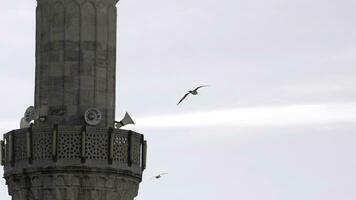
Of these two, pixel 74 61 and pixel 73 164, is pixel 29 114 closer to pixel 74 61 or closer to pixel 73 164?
pixel 74 61

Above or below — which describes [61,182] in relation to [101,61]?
below

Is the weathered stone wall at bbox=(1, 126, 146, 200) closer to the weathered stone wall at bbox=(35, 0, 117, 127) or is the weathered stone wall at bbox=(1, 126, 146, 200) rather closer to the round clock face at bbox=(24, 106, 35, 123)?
the round clock face at bbox=(24, 106, 35, 123)

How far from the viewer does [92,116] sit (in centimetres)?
9556

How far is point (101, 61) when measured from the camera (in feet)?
317

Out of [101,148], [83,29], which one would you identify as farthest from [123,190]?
[83,29]

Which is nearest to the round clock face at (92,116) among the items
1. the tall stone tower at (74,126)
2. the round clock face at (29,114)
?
the tall stone tower at (74,126)

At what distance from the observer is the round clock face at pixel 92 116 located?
313 ft

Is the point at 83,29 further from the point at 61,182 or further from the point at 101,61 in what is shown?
the point at 61,182

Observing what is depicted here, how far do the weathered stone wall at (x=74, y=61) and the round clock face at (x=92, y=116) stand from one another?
383 mm

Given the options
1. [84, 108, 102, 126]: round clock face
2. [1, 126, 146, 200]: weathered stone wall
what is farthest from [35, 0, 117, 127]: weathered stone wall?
[1, 126, 146, 200]: weathered stone wall

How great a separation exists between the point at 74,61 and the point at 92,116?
3.03m

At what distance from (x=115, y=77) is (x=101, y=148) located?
4.31 meters

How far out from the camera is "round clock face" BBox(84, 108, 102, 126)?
95.5 m

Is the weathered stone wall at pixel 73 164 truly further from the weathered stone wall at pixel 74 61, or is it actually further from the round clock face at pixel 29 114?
the weathered stone wall at pixel 74 61
